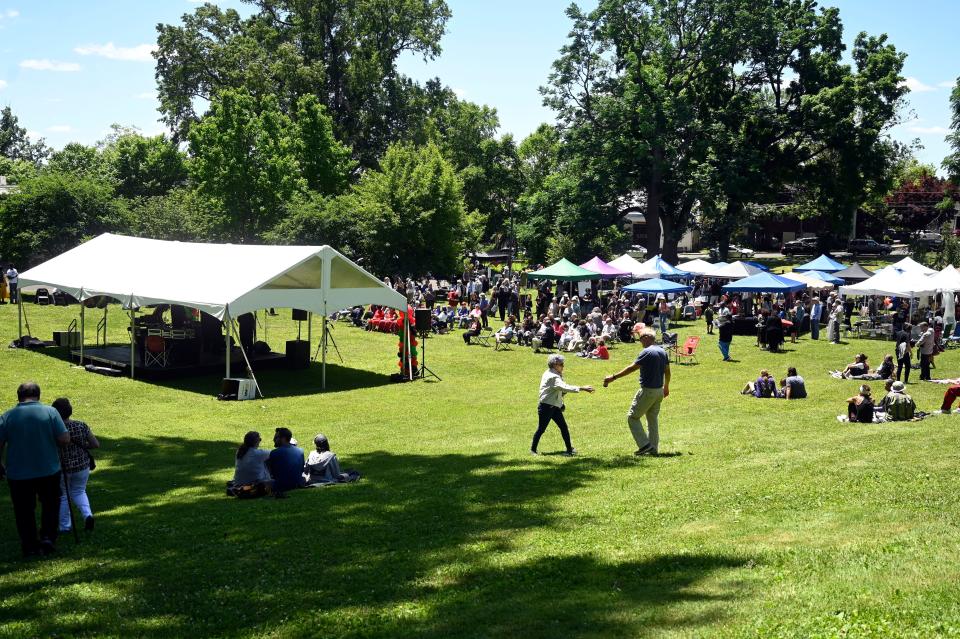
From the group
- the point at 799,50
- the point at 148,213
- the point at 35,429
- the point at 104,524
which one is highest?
the point at 799,50

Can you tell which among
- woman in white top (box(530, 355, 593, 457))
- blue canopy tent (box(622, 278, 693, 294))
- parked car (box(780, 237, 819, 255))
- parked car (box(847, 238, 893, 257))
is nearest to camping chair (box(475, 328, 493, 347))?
blue canopy tent (box(622, 278, 693, 294))

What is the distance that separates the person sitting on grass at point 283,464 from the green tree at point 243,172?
112 ft

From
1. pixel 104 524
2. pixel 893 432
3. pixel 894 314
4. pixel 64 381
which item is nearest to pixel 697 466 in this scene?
pixel 893 432

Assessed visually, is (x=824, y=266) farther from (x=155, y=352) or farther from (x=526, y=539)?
(x=526, y=539)

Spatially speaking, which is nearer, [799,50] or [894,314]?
[894,314]

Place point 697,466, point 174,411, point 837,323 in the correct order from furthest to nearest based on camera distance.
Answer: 1. point 837,323
2. point 174,411
3. point 697,466

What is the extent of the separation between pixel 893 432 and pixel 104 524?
36.3 feet

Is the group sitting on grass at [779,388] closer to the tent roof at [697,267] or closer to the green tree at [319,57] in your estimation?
the tent roof at [697,267]

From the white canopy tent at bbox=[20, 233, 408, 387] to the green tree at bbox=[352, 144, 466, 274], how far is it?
15871 mm

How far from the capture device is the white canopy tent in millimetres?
19875

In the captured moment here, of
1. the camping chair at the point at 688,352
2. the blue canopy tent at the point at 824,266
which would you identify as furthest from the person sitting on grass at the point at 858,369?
the blue canopy tent at the point at 824,266

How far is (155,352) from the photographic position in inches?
891

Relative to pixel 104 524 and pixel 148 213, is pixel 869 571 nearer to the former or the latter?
pixel 104 524

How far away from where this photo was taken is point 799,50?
168 feet
